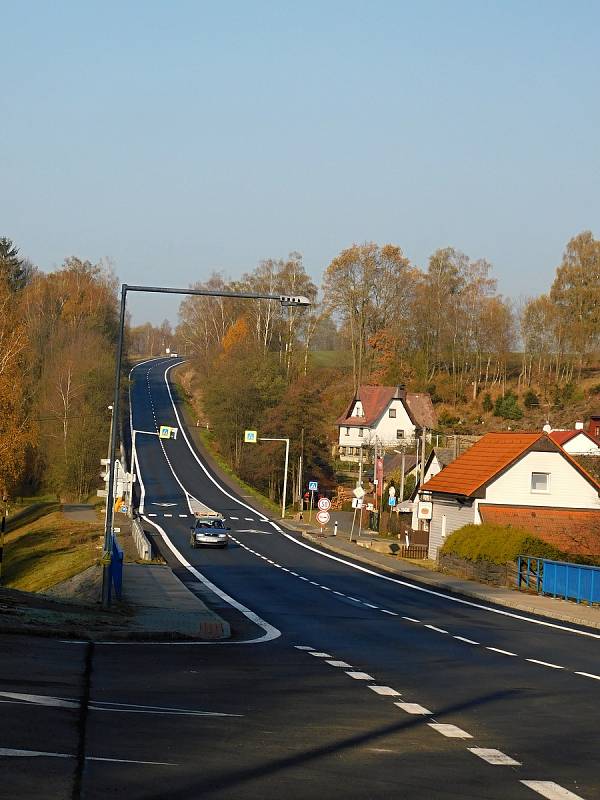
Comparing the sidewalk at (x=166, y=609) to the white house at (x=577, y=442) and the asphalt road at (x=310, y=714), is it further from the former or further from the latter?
the white house at (x=577, y=442)

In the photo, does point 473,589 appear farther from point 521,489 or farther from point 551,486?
point 551,486

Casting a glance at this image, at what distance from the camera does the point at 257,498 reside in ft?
294

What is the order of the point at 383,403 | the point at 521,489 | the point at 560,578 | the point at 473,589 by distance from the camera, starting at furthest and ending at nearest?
the point at 383,403 < the point at 521,489 < the point at 473,589 < the point at 560,578

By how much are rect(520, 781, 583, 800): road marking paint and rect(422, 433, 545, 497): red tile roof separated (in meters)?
41.6

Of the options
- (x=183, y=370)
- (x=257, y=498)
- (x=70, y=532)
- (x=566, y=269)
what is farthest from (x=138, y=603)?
(x=183, y=370)

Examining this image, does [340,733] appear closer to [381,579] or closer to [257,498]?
[381,579]

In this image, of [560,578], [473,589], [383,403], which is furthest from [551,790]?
[383,403]

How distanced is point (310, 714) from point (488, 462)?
4175cm

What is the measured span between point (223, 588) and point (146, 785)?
28.5 meters

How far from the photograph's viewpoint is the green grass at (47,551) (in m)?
43.8

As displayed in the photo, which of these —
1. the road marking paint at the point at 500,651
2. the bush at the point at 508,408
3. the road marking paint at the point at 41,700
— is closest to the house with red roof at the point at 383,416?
the bush at the point at 508,408

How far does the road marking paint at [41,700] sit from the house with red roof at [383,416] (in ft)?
334

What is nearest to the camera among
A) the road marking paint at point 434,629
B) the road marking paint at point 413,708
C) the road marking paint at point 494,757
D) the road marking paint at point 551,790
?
the road marking paint at point 551,790

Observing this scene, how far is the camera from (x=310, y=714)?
10375mm
